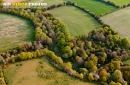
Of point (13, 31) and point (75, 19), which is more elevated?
point (75, 19)

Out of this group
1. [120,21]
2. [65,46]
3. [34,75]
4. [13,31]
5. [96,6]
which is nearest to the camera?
[34,75]

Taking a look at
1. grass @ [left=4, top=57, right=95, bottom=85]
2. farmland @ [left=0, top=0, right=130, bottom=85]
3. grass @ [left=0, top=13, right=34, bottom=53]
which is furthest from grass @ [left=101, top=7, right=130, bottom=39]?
grass @ [left=0, top=13, right=34, bottom=53]

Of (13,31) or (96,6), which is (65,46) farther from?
(96,6)

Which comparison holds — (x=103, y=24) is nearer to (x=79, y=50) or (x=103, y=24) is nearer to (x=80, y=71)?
(x=79, y=50)

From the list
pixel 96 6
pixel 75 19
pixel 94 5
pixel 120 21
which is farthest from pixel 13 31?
pixel 120 21

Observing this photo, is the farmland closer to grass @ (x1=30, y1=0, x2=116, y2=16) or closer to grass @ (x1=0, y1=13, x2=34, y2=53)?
grass @ (x1=0, y1=13, x2=34, y2=53)

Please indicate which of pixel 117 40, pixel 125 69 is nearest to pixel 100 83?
pixel 125 69

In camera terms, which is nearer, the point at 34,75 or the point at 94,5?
the point at 34,75
